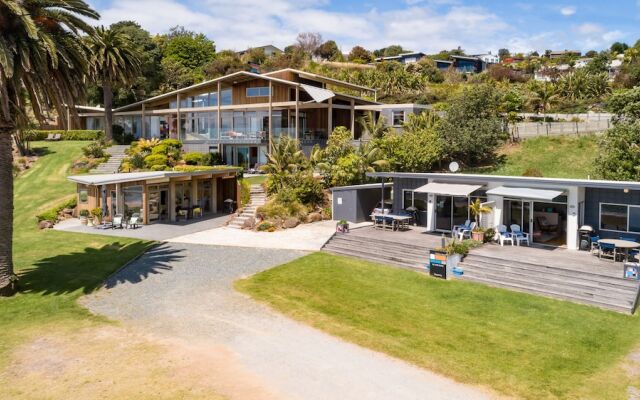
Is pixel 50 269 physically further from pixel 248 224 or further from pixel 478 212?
pixel 478 212

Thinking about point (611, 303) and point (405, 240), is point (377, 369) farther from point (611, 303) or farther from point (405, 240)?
point (405, 240)

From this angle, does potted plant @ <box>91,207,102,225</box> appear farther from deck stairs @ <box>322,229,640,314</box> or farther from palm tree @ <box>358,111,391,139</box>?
palm tree @ <box>358,111,391,139</box>

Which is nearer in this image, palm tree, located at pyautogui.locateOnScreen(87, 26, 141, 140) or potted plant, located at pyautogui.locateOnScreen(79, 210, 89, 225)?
potted plant, located at pyautogui.locateOnScreen(79, 210, 89, 225)

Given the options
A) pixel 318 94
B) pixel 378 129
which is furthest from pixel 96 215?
pixel 378 129

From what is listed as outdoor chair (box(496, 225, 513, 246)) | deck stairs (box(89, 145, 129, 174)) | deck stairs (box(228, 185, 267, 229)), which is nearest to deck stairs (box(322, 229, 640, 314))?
outdoor chair (box(496, 225, 513, 246))

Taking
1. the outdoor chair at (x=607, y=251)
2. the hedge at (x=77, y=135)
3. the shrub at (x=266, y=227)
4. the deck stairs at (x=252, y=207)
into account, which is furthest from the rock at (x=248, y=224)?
the hedge at (x=77, y=135)

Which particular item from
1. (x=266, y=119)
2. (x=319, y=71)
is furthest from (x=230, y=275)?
(x=319, y=71)

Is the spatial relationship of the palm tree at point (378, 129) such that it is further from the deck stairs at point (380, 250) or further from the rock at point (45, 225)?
the rock at point (45, 225)
